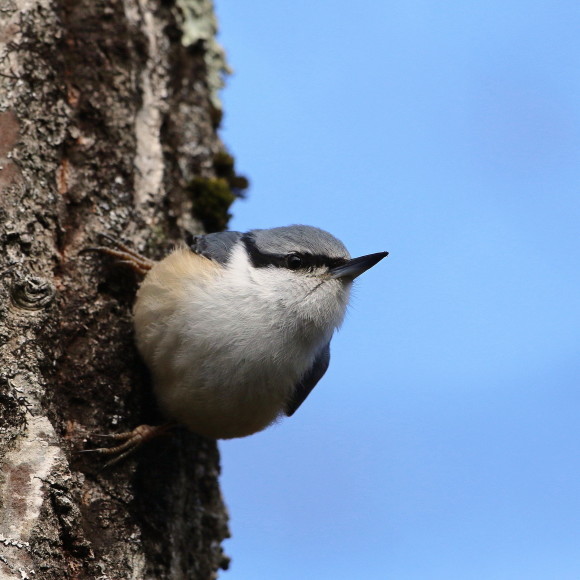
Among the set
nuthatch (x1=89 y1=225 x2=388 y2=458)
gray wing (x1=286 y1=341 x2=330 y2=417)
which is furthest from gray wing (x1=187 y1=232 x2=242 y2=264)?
gray wing (x1=286 y1=341 x2=330 y2=417)

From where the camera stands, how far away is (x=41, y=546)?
2031 millimetres

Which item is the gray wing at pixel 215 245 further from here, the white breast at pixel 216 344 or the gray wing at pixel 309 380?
the gray wing at pixel 309 380

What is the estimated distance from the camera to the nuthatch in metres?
2.66

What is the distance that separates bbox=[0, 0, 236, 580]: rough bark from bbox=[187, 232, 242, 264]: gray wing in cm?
19

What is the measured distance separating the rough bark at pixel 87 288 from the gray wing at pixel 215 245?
188 millimetres

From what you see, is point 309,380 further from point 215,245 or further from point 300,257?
point 215,245

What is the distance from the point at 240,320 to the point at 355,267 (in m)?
0.46

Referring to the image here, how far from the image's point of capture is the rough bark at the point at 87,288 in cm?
→ 217

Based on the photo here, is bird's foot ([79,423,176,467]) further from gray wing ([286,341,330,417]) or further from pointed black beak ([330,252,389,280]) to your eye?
pointed black beak ([330,252,389,280])

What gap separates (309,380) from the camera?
2945mm

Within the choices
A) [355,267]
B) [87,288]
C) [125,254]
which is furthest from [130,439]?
[355,267]

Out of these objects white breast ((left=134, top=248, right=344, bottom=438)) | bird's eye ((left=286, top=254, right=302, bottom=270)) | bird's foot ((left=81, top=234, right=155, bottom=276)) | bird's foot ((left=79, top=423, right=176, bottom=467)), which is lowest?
bird's foot ((left=79, top=423, right=176, bottom=467))

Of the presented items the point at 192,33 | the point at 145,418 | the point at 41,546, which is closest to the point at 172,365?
the point at 145,418

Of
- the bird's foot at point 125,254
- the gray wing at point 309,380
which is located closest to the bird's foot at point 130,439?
the gray wing at point 309,380
